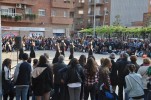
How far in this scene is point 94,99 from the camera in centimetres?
977

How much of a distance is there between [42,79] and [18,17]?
4254cm

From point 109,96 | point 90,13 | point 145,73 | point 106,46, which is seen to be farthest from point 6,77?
point 90,13

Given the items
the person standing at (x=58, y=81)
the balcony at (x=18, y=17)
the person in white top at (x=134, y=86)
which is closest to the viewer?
the person in white top at (x=134, y=86)

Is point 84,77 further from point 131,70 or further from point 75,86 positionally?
point 131,70

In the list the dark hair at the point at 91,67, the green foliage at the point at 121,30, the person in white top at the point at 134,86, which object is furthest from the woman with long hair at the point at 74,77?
the green foliage at the point at 121,30

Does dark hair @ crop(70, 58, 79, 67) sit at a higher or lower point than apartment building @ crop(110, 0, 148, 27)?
lower

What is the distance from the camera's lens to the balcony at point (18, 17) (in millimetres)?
49434

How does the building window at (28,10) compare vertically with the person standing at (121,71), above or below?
above

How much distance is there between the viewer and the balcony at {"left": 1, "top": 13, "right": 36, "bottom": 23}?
49.4 m

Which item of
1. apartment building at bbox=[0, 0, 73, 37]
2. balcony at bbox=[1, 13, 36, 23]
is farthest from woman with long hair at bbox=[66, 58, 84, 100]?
balcony at bbox=[1, 13, 36, 23]

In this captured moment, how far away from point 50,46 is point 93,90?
3277 cm

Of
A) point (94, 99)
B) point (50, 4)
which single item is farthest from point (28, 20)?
point (94, 99)

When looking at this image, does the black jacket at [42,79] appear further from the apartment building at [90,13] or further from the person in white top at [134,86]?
the apartment building at [90,13]

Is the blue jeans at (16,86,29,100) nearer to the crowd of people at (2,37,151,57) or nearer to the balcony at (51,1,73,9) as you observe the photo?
the crowd of people at (2,37,151,57)
